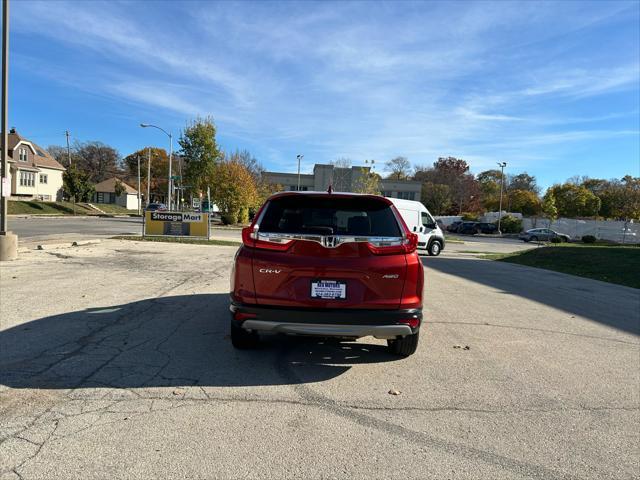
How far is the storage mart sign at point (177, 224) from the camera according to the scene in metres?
22.0

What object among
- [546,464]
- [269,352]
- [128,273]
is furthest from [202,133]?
[546,464]

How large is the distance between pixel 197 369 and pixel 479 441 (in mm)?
2701

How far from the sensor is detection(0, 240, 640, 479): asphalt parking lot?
Answer: 118 inches

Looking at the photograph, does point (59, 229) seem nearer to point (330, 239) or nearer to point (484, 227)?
point (330, 239)

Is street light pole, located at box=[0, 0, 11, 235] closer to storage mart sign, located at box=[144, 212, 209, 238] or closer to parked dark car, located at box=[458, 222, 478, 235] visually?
storage mart sign, located at box=[144, 212, 209, 238]

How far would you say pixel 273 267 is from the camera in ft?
14.1

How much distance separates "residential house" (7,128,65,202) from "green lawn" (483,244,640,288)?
5296 centimetres

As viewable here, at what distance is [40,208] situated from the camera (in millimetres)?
47656

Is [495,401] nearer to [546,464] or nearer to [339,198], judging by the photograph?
[546,464]

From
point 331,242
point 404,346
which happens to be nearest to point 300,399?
point 331,242

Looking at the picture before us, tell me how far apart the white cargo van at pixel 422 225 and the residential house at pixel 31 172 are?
47629mm

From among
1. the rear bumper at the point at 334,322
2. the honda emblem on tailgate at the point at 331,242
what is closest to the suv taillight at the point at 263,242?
the honda emblem on tailgate at the point at 331,242

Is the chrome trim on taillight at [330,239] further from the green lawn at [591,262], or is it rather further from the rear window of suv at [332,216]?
the green lawn at [591,262]

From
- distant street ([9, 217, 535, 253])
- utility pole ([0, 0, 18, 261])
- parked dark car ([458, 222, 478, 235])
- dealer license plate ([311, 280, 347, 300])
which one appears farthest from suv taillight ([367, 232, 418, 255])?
parked dark car ([458, 222, 478, 235])
